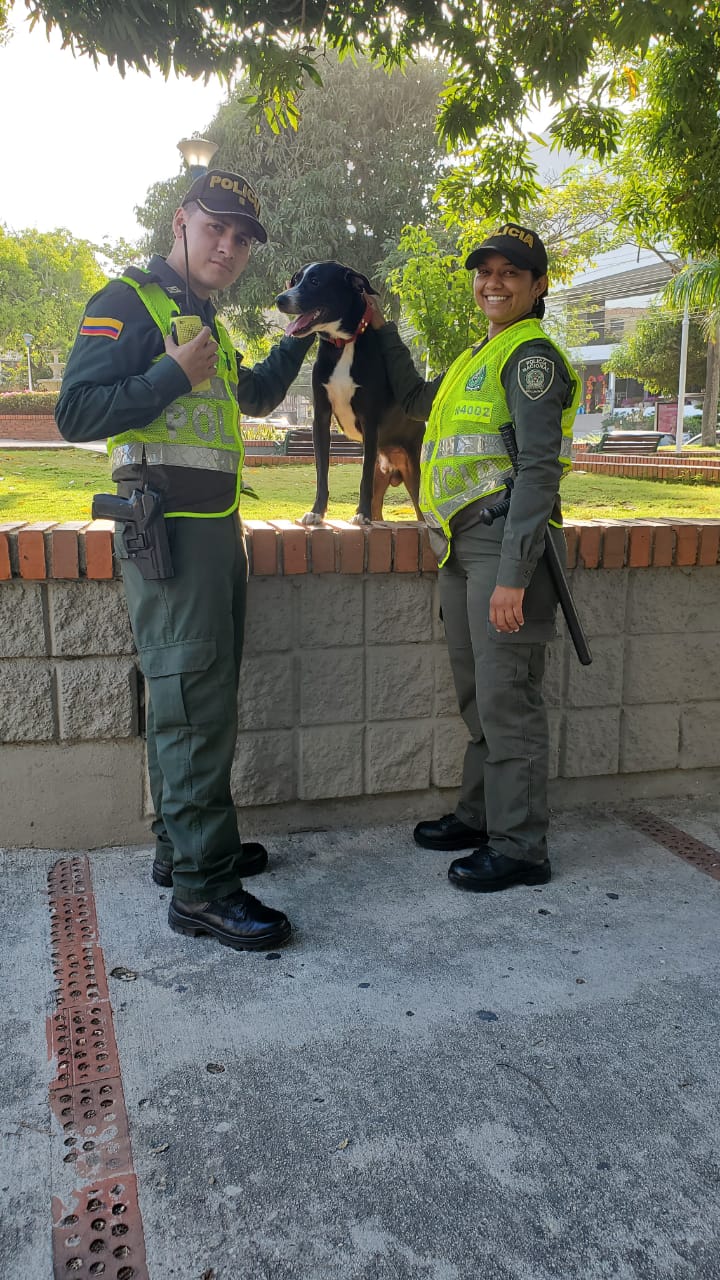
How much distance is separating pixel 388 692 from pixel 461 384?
43.0 inches

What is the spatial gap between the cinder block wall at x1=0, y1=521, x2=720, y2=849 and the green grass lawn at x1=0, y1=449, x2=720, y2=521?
23.0 inches

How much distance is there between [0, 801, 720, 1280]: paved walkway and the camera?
4.89ft

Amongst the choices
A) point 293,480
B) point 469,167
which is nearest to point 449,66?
point 469,167

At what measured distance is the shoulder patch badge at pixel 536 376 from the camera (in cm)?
255

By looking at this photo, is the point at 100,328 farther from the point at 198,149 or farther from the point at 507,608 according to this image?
the point at 198,149

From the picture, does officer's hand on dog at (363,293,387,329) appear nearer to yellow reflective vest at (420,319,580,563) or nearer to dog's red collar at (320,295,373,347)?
dog's red collar at (320,295,373,347)

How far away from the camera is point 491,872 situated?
2.79 m

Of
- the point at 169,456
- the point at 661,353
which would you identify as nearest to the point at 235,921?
the point at 169,456

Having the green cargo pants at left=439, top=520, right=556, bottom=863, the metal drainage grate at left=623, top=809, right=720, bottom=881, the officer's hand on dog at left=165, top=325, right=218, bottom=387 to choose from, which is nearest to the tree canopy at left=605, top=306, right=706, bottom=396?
the metal drainage grate at left=623, top=809, right=720, bottom=881

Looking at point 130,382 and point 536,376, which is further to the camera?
point 536,376

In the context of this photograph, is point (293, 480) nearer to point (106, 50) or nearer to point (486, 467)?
point (106, 50)

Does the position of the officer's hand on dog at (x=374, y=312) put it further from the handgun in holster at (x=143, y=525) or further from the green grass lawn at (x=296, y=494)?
the handgun in holster at (x=143, y=525)

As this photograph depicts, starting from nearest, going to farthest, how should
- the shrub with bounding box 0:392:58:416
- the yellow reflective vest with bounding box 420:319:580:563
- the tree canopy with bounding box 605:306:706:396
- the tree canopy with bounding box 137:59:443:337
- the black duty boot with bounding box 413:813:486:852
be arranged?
1. the yellow reflective vest with bounding box 420:319:580:563
2. the black duty boot with bounding box 413:813:486:852
3. the tree canopy with bounding box 137:59:443:337
4. the shrub with bounding box 0:392:58:416
5. the tree canopy with bounding box 605:306:706:396

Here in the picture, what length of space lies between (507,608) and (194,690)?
93 centimetres
